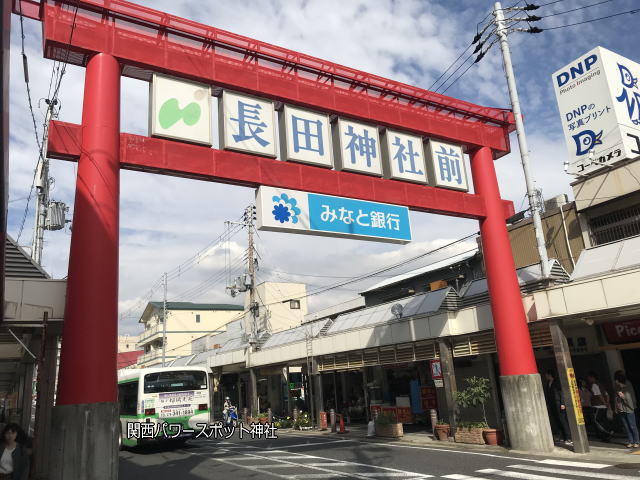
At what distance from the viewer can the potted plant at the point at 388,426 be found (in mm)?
19625

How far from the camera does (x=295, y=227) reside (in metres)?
12.3

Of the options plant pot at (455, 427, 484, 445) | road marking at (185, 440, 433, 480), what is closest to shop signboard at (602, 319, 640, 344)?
plant pot at (455, 427, 484, 445)

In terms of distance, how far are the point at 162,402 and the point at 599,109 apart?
772 inches

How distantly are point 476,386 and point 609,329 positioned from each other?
4.61m

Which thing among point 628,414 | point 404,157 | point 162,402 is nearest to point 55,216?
point 162,402

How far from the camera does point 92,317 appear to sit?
9.64 metres

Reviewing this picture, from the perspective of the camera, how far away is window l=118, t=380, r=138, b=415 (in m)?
18.7

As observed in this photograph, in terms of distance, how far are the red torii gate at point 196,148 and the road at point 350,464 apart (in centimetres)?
257

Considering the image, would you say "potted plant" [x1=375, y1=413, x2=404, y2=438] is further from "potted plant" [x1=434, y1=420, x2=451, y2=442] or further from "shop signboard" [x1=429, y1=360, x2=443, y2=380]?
"shop signboard" [x1=429, y1=360, x2=443, y2=380]

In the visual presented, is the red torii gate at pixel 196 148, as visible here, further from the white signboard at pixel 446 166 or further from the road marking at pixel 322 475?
the road marking at pixel 322 475

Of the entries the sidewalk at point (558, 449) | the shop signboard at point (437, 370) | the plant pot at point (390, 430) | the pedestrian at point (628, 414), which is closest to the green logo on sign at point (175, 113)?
the shop signboard at point (437, 370)

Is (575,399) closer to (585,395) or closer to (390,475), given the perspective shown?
(585,395)

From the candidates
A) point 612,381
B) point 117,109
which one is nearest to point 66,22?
point 117,109

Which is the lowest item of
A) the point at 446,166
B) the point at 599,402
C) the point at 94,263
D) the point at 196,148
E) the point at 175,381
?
the point at 599,402
